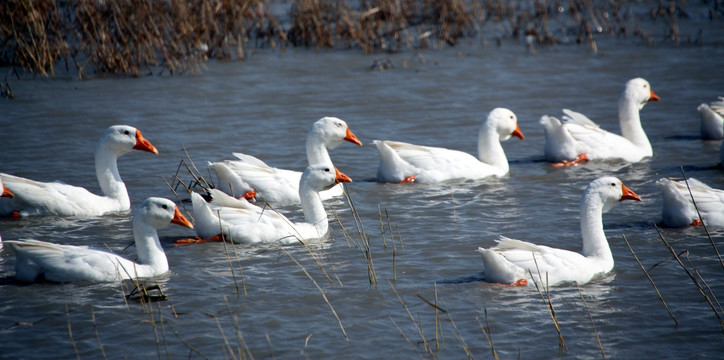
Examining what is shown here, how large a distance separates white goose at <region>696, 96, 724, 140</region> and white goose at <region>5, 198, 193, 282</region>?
7901mm

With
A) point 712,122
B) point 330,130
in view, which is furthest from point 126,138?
point 712,122

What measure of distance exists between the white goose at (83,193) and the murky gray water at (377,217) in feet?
0.56

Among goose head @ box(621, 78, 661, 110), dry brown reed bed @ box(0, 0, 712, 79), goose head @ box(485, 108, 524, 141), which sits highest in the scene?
dry brown reed bed @ box(0, 0, 712, 79)

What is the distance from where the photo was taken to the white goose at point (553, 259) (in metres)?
6.38

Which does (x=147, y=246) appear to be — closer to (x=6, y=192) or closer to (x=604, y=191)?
(x=6, y=192)

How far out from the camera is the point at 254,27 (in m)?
19.4

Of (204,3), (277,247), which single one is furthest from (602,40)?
(277,247)

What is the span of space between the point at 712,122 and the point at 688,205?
4.13 metres

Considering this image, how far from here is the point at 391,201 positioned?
9.17 m

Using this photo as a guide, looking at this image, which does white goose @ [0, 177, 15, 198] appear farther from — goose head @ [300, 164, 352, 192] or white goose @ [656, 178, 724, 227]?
white goose @ [656, 178, 724, 227]

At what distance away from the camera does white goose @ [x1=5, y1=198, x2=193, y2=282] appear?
642cm

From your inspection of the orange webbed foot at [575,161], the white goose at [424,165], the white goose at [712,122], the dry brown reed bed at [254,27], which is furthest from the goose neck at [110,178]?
the white goose at [712,122]

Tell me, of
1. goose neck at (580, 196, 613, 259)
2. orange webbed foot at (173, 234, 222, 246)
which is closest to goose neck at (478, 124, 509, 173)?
goose neck at (580, 196, 613, 259)

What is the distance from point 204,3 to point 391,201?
25.0 ft
